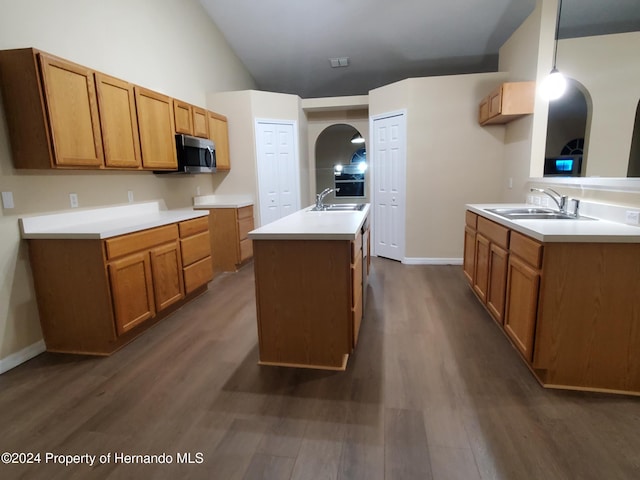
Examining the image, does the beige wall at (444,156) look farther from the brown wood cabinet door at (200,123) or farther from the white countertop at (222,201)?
the brown wood cabinet door at (200,123)

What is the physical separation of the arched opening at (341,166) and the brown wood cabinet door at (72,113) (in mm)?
4234

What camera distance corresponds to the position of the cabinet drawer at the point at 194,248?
3.30 meters

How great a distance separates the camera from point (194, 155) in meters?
3.89

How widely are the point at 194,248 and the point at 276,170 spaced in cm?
225

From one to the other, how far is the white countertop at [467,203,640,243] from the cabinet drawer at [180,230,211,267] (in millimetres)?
2782

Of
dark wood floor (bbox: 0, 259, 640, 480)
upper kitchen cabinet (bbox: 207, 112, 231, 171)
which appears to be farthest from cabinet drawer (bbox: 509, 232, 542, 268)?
upper kitchen cabinet (bbox: 207, 112, 231, 171)

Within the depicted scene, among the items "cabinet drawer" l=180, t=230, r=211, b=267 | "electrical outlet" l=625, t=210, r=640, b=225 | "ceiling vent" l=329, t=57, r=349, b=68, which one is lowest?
"cabinet drawer" l=180, t=230, r=211, b=267

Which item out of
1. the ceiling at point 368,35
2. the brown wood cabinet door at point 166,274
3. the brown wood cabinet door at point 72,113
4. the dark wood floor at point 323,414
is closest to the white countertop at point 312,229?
the dark wood floor at point 323,414

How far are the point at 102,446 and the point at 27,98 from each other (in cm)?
214

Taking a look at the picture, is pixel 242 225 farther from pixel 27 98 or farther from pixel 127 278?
pixel 27 98

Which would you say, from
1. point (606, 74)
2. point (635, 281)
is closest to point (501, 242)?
point (635, 281)

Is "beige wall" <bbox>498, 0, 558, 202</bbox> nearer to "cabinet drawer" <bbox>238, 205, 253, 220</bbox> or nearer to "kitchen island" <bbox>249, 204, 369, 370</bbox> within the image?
"kitchen island" <bbox>249, 204, 369, 370</bbox>

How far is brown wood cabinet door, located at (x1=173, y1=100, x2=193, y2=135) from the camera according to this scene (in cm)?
367

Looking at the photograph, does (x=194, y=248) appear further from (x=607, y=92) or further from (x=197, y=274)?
(x=607, y=92)
